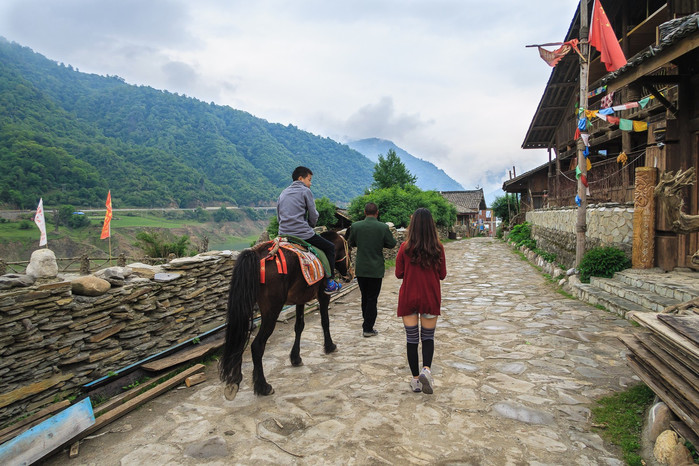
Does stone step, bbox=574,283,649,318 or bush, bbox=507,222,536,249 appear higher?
bush, bbox=507,222,536,249

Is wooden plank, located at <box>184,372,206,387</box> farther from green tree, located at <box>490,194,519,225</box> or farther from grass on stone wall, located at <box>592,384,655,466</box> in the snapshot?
green tree, located at <box>490,194,519,225</box>

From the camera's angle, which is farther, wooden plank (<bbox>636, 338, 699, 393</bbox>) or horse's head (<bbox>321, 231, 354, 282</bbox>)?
horse's head (<bbox>321, 231, 354, 282</bbox>)

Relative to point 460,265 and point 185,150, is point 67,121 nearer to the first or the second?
point 185,150

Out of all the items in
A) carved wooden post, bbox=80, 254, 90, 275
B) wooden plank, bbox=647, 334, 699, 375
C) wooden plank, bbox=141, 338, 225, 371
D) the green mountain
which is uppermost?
the green mountain

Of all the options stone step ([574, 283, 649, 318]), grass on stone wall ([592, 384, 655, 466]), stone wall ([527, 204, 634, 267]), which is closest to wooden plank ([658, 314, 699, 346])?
grass on stone wall ([592, 384, 655, 466])

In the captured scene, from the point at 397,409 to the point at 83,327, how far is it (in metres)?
3.37

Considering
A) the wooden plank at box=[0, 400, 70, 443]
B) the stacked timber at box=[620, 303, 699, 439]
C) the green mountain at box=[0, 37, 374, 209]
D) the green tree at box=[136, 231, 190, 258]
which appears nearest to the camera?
the stacked timber at box=[620, 303, 699, 439]

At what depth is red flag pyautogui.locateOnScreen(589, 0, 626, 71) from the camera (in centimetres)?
919

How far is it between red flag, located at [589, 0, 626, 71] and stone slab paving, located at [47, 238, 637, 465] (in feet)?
22.4

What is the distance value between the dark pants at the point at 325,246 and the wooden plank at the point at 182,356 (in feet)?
6.44

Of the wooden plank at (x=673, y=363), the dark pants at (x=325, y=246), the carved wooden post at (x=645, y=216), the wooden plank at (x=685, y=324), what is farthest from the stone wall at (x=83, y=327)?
the carved wooden post at (x=645, y=216)

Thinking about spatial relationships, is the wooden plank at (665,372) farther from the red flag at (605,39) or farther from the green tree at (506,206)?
the green tree at (506,206)

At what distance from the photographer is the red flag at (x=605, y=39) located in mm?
9188

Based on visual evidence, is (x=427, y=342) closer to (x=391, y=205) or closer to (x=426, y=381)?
(x=426, y=381)
